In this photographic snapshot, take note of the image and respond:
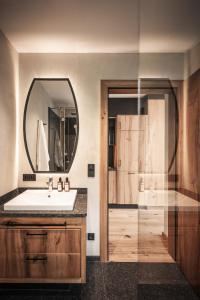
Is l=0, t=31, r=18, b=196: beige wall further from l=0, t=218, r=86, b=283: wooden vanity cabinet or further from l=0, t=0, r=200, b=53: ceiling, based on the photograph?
l=0, t=218, r=86, b=283: wooden vanity cabinet

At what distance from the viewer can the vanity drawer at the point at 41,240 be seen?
1936 mm

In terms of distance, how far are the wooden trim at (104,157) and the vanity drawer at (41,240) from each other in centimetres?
Result: 82

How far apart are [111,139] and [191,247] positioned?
328cm

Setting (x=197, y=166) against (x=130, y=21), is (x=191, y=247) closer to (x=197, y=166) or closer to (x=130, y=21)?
(x=197, y=166)

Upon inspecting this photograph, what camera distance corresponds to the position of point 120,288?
224 centimetres

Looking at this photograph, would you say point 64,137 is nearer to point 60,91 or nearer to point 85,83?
point 60,91

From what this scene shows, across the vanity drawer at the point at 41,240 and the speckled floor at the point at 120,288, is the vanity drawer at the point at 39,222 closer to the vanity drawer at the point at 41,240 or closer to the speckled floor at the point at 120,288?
the vanity drawer at the point at 41,240

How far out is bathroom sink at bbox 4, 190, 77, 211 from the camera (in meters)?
1.98

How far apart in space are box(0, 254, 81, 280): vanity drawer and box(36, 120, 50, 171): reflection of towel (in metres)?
1.00

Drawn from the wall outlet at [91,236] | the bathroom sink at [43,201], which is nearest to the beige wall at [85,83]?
the wall outlet at [91,236]

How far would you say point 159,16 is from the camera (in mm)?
1979

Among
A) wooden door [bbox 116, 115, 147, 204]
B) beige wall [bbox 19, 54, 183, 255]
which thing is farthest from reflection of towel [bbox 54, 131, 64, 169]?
wooden door [bbox 116, 115, 147, 204]

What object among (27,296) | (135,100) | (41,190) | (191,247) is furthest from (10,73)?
(135,100)

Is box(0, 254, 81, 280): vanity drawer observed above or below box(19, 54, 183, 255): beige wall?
below
